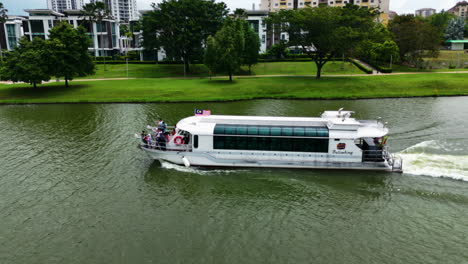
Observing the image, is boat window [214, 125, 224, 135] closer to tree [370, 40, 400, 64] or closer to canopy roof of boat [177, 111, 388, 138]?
canopy roof of boat [177, 111, 388, 138]

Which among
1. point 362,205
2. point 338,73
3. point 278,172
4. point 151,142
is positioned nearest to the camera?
point 362,205

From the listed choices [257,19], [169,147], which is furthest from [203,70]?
[169,147]

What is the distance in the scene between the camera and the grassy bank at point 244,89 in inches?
2094

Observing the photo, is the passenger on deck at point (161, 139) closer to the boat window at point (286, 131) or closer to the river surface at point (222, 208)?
the river surface at point (222, 208)

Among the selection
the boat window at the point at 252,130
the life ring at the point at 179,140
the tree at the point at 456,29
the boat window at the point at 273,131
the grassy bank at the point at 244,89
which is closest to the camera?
the boat window at the point at 273,131

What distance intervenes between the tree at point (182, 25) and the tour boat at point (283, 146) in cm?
5369

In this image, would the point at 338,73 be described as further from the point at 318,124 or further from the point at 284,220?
the point at 284,220

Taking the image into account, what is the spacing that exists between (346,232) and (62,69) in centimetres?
5635

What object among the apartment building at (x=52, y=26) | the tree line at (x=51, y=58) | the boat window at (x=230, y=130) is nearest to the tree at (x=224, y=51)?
the tree line at (x=51, y=58)

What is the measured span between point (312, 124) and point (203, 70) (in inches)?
2394

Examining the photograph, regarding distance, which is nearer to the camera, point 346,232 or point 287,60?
point 346,232

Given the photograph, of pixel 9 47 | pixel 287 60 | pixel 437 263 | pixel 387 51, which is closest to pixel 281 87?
pixel 387 51

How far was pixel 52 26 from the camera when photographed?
376ft

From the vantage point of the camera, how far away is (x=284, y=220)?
1845cm
